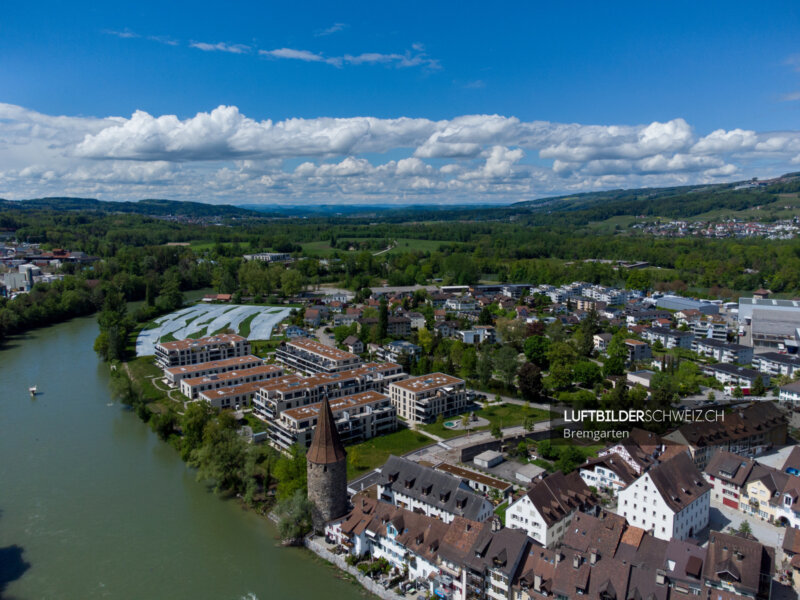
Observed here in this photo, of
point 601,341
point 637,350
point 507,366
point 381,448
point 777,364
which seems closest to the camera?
point 381,448

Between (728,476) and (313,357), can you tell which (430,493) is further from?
(313,357)

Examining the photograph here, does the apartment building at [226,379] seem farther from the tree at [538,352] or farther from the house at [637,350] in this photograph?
the house at [637,350]

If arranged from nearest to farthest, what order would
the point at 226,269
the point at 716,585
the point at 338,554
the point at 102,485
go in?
the point at 716,585, the point at 338,554, the point at 102,485, the point at 226,269

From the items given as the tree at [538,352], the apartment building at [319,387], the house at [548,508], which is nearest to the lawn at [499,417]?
the apartment building at [319,387]

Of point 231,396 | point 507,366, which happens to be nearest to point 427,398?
point 507,366

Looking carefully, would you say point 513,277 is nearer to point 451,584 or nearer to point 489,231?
point 489,231

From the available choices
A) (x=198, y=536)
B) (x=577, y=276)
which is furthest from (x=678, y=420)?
(x=577, y=276)
